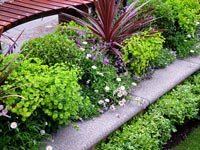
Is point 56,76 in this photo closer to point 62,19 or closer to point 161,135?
point 161,135

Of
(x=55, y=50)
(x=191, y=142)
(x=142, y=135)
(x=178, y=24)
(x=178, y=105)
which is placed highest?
(x=178, y=24)

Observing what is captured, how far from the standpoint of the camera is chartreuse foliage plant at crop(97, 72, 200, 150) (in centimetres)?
286

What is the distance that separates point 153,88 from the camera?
135 inches

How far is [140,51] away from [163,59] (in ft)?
1.67

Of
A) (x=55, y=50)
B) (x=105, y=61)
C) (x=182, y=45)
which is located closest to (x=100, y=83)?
A: (x=105, y=61)

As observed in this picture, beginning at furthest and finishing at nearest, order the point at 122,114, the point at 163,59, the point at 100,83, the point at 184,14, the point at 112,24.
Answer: the point at 184,14
the point at 163,59
the point at 112,24
the point at 100,83
the point at 122,114

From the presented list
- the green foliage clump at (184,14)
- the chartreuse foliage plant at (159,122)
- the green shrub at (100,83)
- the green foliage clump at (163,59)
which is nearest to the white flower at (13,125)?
the chartreuse foliage plant at (159,122)

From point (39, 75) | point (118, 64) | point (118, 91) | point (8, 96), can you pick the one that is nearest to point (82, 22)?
point (118, 64)

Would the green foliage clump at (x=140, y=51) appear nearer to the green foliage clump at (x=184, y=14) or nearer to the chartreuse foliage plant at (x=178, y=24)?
the chartreuse foliage plant at (x=178, y=24)

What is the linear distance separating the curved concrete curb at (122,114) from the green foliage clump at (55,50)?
0.51 meters

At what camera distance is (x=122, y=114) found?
119 inches

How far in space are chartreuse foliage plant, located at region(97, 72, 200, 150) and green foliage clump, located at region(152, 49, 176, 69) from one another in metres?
0.29

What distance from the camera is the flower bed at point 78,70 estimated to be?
2.46 metres

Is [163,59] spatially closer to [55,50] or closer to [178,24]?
[178,24]
